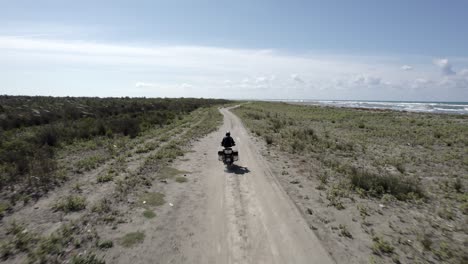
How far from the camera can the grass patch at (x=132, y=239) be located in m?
6.43

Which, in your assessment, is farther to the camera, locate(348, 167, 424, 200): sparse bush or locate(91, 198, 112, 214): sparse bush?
locate(348, 167, 424, 200): sparse bush

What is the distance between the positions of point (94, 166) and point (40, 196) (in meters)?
4.09

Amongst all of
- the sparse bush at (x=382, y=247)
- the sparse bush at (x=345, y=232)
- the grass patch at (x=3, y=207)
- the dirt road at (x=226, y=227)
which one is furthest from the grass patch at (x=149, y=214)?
the sparse bush at (x=382, y=247)

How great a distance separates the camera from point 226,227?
723cm

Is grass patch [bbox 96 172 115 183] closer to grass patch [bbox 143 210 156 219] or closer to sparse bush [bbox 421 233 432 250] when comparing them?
grass patch [bbox 143 210 156 219]

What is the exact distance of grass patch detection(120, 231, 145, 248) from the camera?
6.43 m

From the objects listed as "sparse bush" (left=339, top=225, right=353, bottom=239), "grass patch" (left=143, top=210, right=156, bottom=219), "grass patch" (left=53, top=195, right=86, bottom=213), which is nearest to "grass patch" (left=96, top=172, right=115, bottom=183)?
"grass patch" (left=53, top=195, right=86, bottom=213)

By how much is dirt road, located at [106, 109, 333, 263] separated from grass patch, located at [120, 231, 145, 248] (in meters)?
0.16

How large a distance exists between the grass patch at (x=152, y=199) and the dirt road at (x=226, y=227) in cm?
29

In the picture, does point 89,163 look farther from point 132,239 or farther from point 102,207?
point 132,239

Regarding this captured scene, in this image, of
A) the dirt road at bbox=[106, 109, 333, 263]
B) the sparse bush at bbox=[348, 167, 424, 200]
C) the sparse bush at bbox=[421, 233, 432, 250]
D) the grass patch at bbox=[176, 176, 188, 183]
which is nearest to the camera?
the dirt road at bbox=[106, 109, 333, 263]

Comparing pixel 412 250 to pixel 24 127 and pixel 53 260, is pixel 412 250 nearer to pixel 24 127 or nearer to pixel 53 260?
pixel 53 260

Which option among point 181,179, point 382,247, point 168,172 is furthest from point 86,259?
point 168,172

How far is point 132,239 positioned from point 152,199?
275 cm
